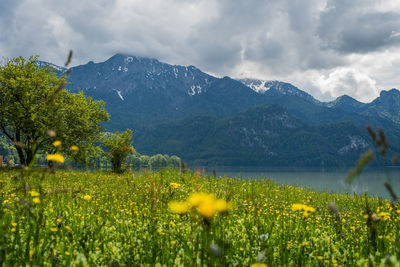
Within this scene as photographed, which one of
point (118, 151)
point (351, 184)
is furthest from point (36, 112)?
point (351, 184)

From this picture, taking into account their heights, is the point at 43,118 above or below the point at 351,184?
above

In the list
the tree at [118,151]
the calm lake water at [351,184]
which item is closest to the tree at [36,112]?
the tree at [118,151]

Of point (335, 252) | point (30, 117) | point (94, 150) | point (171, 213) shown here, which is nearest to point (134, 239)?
point (171, 213)

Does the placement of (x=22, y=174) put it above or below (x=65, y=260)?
above

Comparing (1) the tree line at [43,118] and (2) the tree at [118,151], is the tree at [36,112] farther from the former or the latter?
(2) the tree at [118,151]

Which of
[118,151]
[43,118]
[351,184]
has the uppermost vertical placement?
[43,118]

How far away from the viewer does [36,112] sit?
2797 cm

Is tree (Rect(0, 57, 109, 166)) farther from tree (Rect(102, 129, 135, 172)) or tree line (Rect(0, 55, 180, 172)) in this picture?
tree (Rect(102, 129, 135, 172))

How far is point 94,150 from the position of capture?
1416 inches

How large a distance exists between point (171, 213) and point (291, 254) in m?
3.16

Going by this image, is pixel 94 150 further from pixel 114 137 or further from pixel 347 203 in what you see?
pixel 347 203

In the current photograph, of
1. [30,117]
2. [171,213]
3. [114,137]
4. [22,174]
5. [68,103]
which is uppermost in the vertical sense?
[68,103]

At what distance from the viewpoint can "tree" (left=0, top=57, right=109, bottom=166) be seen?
2861 cm

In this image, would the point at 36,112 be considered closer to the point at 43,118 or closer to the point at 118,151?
the point at 43,118
